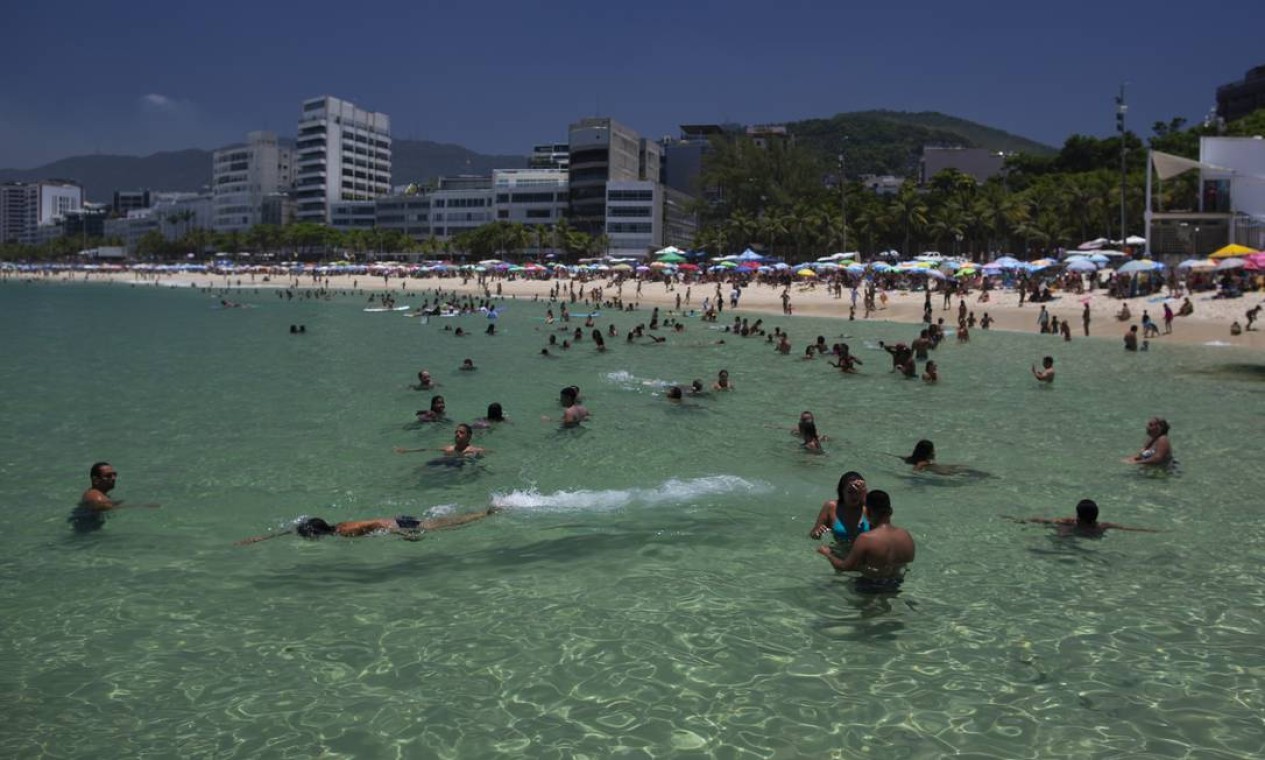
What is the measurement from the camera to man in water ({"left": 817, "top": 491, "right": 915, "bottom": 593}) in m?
8.04

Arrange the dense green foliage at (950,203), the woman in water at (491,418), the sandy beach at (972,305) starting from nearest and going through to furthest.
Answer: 1. the woman in water at (491,418)
2. the sandy beach at (972,305)
3. the dense green foliage at (950,203)

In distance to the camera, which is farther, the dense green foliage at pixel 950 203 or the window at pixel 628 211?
the window at pixel 628 211

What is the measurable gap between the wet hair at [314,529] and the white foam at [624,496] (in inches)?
85.0

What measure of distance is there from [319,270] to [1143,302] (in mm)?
87561

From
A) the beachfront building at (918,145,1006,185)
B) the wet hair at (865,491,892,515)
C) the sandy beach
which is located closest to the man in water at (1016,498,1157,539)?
the wet hair at (865,491,892,515)

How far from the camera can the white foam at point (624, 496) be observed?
1159 cm

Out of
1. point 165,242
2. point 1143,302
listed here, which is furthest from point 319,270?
point 1143,302

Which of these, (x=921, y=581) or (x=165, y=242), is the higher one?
(x=165, y=242)

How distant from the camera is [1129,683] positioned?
6.61 meters

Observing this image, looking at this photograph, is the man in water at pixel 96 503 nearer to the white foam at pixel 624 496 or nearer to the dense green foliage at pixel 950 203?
the white foam at pixel 624 496

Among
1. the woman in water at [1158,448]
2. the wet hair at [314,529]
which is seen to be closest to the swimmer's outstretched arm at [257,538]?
the wet hair at [314,529]

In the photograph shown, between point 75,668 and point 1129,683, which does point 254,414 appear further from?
point 1129,683

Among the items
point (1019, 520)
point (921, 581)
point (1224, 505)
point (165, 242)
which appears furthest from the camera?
point (165, 242)

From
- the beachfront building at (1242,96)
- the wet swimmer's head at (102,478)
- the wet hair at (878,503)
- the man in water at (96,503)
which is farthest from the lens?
the beachfront building at (1242,96)
